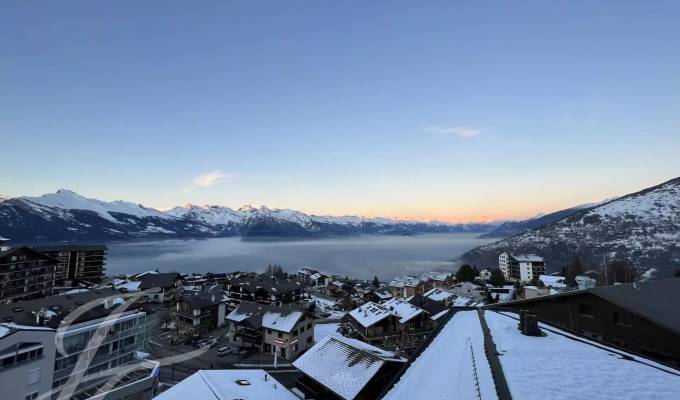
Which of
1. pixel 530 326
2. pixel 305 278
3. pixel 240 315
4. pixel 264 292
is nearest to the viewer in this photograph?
pixel 530 326

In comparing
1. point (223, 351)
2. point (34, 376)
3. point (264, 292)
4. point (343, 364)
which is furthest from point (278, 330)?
point (264, 292)

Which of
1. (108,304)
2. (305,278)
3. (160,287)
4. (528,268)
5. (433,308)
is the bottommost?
(305,278)

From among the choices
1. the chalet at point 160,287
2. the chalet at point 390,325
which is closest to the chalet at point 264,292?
the chalet at point 160,287

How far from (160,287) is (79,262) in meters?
34.5

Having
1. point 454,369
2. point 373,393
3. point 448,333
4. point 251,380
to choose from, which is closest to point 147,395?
point 251,380

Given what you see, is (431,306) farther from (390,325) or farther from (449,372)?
(449,372)

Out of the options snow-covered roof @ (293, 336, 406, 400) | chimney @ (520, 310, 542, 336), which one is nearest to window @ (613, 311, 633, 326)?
chimney @ (520, 310, 542, 336)

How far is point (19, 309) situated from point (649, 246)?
592ft

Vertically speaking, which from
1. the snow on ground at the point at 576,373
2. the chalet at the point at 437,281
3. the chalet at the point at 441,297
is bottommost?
the chalet at the point at 437,281

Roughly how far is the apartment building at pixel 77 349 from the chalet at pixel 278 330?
39.0 feet

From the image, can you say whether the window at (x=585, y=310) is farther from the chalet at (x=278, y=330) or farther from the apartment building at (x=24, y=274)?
the apartment building at (x=24, y=274)

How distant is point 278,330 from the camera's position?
4172 centimetres

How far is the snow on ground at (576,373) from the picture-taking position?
5.57 m

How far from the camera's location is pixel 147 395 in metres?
30.8
